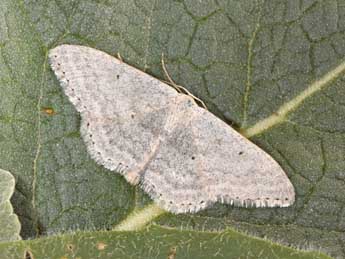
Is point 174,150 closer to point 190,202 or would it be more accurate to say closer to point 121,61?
point 190,202

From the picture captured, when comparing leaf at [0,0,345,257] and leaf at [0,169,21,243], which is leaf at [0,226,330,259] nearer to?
leaf at [0,169,21,243]

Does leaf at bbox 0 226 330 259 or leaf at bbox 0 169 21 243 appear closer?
leaf at bbox 0 226 330 259

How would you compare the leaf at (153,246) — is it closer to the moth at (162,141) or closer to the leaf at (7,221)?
the leaf at (7,221)

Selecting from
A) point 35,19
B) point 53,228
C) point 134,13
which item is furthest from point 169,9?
point 53,228

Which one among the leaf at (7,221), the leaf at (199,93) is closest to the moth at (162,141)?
the leaf at (199,93)

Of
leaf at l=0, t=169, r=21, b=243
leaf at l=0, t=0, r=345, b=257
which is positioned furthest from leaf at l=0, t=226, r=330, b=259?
leaf at l=0, t=0, r=345, b=257
